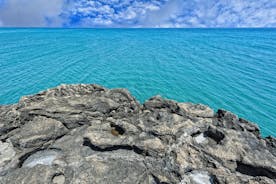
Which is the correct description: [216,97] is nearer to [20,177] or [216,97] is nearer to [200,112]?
[200,112]

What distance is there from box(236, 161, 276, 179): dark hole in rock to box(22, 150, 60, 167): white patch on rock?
748 cm

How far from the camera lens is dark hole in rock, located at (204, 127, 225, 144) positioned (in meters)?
8.79

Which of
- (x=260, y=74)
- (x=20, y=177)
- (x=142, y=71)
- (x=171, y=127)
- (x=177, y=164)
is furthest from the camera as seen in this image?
(x=142, y=71)

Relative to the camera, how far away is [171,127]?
9195 mm

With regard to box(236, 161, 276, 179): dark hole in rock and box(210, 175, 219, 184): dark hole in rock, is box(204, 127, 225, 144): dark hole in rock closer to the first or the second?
box(236, 161, 276, 179): dark hole in rock

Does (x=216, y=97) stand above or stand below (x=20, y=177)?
below

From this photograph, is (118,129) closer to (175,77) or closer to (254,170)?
(254,170)

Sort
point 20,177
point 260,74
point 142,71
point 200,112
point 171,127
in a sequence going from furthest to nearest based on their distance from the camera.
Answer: point 142,71
point 260,74
point 200,112
point 171,127
point 20,177

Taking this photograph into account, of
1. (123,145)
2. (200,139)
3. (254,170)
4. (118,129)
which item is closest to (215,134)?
(200,139)

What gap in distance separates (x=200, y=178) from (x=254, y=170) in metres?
2.44

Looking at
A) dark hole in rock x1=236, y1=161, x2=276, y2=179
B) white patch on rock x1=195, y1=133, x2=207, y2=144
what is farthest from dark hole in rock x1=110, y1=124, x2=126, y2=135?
dark hole in rock x1=236, y1=161, x2=276, y2=179

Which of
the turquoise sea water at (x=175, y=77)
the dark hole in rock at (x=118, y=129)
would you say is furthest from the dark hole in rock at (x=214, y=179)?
the turquoise sea water at (x=175, y=77)

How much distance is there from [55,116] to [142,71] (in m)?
21.9

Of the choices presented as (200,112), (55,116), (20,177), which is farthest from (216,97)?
(20,177)
